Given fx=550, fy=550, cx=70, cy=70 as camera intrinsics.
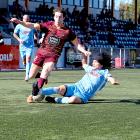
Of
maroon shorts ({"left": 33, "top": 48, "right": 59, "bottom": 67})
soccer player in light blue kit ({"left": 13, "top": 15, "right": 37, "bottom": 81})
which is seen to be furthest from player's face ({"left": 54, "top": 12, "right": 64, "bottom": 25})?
soccer player in light blue kit ({"left": 13, "top": 15, "right": 37, "bottom": 81})

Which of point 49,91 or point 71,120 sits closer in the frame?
point 71,120

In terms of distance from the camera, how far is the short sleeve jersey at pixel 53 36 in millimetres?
9750

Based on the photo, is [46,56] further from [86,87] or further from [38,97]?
[86,87]

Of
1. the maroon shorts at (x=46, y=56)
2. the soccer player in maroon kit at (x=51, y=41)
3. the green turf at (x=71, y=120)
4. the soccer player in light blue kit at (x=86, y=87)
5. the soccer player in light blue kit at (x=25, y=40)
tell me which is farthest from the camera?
the soccer player in light blue kit at (x=25, y=40)

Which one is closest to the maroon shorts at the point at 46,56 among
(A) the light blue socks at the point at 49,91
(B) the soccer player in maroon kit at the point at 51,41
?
(B) the soccer player in maroon kit at the point at 51,41

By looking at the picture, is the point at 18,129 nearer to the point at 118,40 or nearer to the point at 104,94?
the point at 104,94

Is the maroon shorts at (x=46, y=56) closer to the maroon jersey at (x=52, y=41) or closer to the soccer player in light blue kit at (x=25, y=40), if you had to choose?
the maroon jersey at (x=52, y=41)

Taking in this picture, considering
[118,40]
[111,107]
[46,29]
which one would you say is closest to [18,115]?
[111,107]

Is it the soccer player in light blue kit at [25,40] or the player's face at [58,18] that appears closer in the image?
the player's face at [58,18]

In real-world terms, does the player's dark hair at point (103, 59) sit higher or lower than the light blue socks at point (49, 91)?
higher

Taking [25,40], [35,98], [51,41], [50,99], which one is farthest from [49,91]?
[25,40]

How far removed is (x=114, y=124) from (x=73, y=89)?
266 centimetres

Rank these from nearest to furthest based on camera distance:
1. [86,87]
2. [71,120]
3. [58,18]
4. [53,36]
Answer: [71,120] < [86,87] < [58,18] < [53,36]

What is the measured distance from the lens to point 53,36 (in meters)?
9.79
